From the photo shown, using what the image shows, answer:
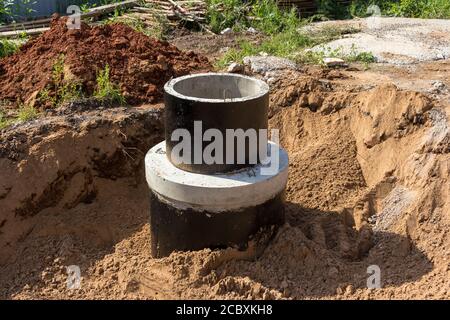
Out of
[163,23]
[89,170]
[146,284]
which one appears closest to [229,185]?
[146,284]

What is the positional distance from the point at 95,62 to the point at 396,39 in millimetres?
4304

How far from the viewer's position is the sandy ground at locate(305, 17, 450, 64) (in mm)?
7668

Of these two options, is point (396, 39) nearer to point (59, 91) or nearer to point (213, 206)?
point (59, 91)

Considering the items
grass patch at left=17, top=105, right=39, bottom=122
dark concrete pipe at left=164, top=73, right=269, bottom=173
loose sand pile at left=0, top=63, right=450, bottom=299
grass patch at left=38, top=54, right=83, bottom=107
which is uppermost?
dark concrete pipe at left=164, top=73, right=269, bottom=173

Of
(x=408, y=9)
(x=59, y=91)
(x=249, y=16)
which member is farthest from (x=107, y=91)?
(x=408, y=9)

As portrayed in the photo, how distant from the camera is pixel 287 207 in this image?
5.44 m

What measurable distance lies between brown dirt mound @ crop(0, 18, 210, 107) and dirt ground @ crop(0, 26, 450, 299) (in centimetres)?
40

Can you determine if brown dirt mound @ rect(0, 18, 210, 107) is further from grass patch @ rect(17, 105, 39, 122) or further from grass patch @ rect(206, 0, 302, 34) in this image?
grass patch @ rect(206, 0, 302, 34)

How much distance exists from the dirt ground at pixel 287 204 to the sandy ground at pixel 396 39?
1340 mm

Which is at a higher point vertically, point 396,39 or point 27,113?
point 396,39

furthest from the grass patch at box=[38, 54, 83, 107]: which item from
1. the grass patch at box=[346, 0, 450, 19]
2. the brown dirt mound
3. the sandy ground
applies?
the grass patch at box=[346, 0, 450, 19]

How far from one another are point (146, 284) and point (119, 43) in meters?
3.23

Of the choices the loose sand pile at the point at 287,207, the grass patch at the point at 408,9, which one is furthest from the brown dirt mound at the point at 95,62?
the grass patch at the point at 408,9

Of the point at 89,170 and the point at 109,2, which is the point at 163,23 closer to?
the point at 109,2
